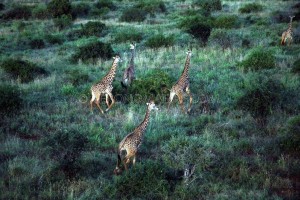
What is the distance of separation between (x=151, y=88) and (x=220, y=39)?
8746 mm

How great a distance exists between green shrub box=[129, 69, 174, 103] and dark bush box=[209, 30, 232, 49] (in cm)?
736

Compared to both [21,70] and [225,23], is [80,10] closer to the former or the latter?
[225,23]

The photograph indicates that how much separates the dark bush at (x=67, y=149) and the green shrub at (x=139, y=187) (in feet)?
3.74

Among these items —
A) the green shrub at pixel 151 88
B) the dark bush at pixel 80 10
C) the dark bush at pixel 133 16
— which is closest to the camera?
the green shrub at pixel 151 88

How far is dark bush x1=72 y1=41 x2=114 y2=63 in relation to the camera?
1769cm

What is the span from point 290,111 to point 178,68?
221 inches

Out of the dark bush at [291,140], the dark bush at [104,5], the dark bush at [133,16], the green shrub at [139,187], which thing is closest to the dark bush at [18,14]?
the dark bush at [104,5]

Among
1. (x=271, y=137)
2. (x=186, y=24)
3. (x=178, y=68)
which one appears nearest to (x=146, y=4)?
(x=186, y=24)

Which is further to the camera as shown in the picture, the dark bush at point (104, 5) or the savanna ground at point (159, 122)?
the dark bush at point (104, 5)

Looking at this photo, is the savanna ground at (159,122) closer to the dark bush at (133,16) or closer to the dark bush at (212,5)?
the dark bush at (133,16)

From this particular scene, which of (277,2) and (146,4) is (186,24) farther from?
(277,2)

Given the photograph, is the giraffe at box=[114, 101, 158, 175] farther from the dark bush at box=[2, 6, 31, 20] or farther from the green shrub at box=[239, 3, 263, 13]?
the dark bush at box=[2, 6, 31, 20]

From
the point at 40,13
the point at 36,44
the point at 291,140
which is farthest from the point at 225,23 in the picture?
the point at 291,140

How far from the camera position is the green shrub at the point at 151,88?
1266cm
